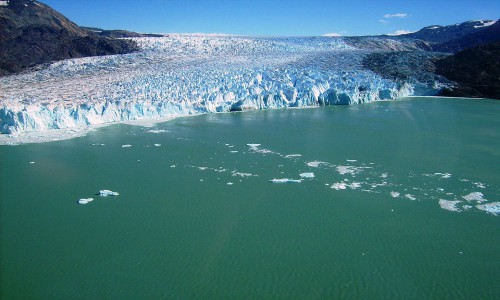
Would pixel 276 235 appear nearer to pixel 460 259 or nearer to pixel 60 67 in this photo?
pixel 460 259

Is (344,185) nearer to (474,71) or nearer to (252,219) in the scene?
(252,219)

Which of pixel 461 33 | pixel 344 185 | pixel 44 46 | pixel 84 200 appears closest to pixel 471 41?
pixel 461 33

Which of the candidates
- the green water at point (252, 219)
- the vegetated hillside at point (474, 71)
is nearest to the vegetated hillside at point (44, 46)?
the green water at point (252, 219)

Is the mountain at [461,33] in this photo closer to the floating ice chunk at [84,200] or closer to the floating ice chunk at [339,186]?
the floating ice chunk at [339,186]

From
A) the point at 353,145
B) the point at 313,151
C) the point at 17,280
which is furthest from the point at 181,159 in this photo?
the point at 17,280

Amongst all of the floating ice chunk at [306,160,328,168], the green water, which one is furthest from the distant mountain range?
the floating ice chunk at [306,160,328,168]

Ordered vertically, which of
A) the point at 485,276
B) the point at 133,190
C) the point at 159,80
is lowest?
the point at 485,276
